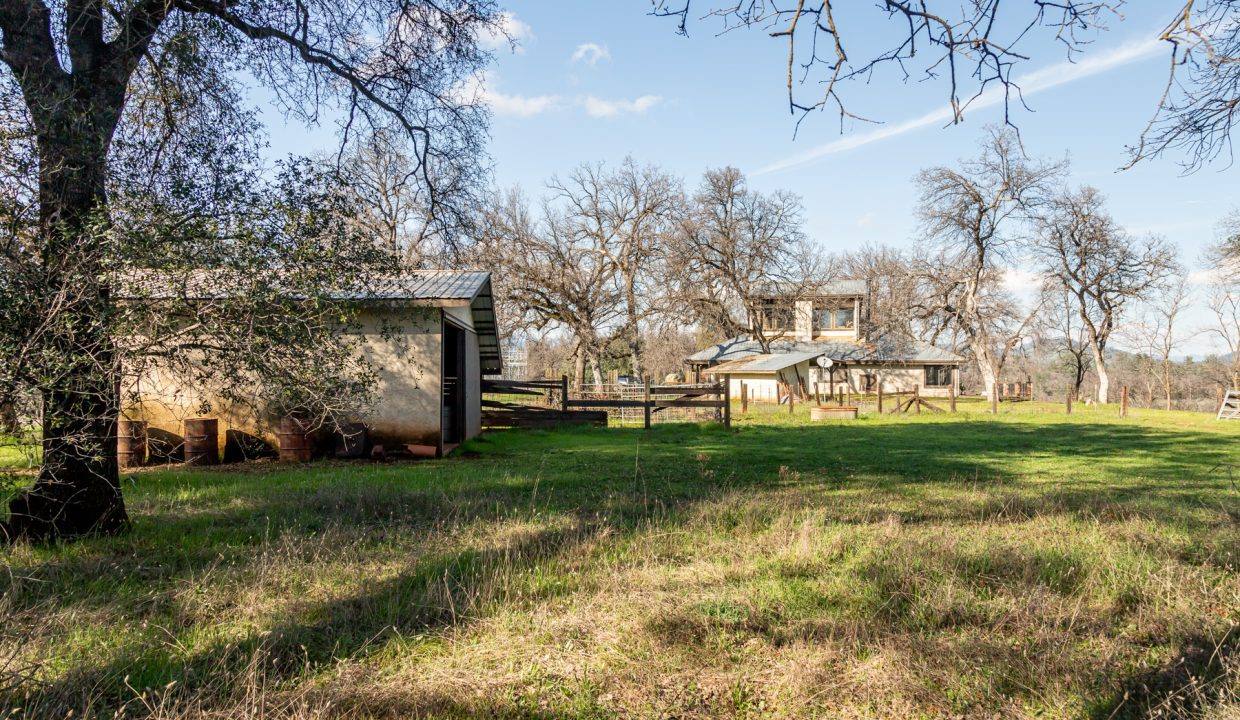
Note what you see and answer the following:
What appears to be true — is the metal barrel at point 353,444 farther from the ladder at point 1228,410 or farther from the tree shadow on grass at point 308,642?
the ladder at point 1228,410

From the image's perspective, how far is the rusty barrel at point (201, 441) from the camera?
37.0 feet

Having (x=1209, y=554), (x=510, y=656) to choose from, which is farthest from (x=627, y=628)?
(x=1209, y=554)

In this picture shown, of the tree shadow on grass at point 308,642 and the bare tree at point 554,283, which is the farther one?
the bare tree at point 554,283

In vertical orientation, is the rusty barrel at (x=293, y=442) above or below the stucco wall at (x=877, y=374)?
below

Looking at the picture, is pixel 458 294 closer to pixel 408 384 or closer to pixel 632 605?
pixel 408 384

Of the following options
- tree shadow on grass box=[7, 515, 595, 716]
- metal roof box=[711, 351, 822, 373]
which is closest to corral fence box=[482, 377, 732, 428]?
metal roof box=[711, 351, 822, 373]

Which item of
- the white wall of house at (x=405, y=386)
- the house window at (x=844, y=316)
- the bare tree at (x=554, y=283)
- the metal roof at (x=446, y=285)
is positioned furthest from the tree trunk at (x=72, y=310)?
the house window at (x=844, y=316)

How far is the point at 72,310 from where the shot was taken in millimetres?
4492

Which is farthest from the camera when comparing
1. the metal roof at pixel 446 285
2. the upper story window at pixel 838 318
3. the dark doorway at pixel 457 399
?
the upper story window at pixel 838 318

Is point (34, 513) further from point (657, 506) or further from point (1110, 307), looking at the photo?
point (1110, 307)

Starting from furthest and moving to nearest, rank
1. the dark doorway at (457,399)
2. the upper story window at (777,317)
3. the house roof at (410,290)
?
the upper story window at (777,317), the dark doorway at (457,399), the house roof at (410,290)

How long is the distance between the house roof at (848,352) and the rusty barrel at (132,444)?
35255 millimetres

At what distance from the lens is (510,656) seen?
12.1ft

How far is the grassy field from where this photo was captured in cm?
327
